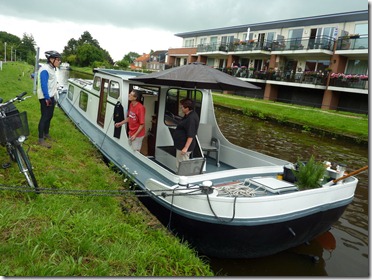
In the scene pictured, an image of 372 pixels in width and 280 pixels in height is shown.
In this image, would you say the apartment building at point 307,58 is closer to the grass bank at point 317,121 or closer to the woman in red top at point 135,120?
the grass bank at point 317,121

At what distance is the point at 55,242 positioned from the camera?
3.24m

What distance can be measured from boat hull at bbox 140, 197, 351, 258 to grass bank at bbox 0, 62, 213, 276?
352 millimetres

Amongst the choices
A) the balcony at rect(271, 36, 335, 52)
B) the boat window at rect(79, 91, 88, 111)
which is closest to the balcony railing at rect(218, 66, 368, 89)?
the balcony at rect(271, 36, 335, 52)

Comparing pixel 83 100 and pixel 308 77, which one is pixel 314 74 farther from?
pixel 83 100

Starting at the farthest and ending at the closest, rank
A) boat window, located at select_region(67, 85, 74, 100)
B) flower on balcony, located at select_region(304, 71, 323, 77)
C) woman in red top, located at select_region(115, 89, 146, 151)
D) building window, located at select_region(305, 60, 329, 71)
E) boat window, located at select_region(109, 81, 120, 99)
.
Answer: building window, located at select_region(305, 60, 329, 71), flower on balcony, located at select_region(304, 71, 323, 77), boat window, located at select_region(67, 85, 74, 100), boat window, located at select_region(109, 81, 120, 99), woman in red top, located at select_region(115, 89, 146, 151)

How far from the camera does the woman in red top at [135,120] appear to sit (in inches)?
241

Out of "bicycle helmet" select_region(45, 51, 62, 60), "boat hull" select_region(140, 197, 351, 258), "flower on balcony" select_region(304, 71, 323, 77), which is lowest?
"boat hull" select_region(140, 197, 351, 258)

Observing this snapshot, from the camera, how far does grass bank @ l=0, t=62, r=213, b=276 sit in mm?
2975

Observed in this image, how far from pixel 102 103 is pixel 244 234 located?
5.21 m

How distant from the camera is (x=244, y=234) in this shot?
414 centimetres

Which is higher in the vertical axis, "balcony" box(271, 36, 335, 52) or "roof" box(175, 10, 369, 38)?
"roof" box(175, 10, 369, 38)

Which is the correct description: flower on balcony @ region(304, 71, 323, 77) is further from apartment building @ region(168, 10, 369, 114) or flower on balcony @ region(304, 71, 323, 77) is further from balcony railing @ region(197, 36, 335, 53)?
balcony railing @ region(197, 36, 335, 53)

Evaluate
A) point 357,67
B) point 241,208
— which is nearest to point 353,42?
point 357,67

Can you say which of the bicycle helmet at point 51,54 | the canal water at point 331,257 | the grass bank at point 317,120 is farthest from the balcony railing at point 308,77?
the bicycle helmet at point 51,54
